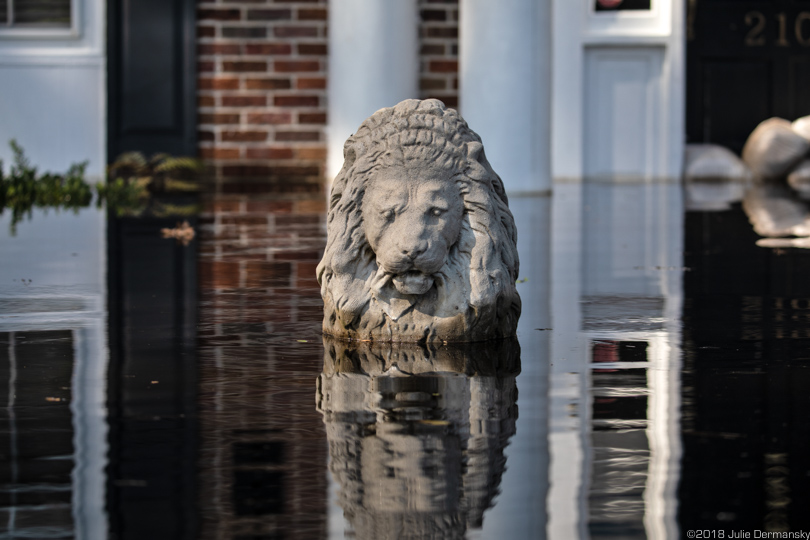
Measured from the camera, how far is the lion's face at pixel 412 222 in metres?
3.41

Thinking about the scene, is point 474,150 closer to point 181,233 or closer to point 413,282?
point 413,282

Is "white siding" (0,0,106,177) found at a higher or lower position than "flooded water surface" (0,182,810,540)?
higher

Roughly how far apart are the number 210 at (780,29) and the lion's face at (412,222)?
34.8 ft

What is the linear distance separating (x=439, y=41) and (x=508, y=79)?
4.90 feet

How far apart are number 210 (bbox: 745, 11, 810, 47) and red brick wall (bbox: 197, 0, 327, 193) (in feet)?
17.2

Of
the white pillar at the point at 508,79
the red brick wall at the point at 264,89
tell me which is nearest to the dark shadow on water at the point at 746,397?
the white pillar at the point at 508,79

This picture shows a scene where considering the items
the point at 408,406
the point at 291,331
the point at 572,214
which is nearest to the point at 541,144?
the point at 572,214

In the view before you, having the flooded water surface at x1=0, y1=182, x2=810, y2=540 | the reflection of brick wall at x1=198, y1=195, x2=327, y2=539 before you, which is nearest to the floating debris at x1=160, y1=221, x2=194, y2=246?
the reflection of brick wall at x1=198, y1=195, x2=327, y2=539

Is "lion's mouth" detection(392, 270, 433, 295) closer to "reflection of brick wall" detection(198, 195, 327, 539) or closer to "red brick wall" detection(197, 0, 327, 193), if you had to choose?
"reflection of brick wall" detection(198, 195, 327, 539)

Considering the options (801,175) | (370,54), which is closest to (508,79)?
(370,54)

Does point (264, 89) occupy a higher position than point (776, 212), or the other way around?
point (264, 89)

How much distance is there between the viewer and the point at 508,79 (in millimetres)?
9203

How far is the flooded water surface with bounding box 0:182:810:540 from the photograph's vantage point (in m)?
2.06

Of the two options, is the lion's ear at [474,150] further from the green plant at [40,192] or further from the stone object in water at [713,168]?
the stone object in water at [713,168]
